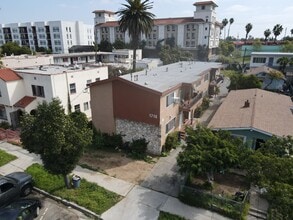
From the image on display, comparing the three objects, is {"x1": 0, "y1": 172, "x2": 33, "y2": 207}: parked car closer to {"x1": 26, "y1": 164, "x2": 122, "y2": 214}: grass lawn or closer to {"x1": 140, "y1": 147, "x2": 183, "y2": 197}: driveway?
{"x1": 26, "y1": 164, "x2": 122, "y2": 214}: grass lawn

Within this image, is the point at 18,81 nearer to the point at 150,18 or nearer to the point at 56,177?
the point at 56,177

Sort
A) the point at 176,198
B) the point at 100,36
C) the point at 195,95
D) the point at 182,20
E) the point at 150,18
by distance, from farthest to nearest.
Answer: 1. the point at 100,36
2. the point at 182,20
3. the point at 150,18
4. the point at 195,95
5. the point at 176,198

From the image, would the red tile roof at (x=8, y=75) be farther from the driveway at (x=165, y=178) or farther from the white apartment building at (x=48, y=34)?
the white apartment building at (x=48, y=34)

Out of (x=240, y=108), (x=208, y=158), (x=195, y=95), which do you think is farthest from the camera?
(x=195, y=95)

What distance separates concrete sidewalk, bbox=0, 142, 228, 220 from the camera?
1368 centimetres

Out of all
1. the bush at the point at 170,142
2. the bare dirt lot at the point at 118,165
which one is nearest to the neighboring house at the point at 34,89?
the bare dirt lot at the point at 118,165

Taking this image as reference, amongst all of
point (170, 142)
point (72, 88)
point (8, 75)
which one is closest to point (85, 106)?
point (72, 88)

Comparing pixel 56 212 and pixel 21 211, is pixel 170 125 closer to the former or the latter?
pixel 56 212

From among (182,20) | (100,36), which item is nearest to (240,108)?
(182,20)

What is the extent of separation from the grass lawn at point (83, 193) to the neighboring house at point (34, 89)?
470 inches

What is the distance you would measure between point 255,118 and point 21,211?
18939 millimetres

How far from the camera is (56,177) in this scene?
17.4 m

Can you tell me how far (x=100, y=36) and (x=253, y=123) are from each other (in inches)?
4142

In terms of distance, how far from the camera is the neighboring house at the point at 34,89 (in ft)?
87.4
